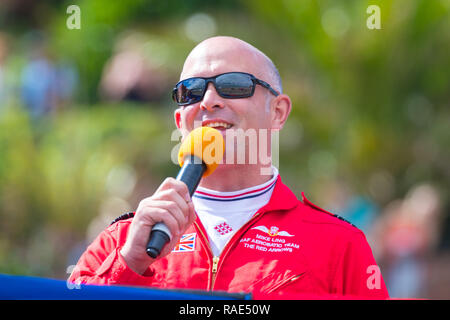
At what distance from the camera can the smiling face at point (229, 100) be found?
12.4 ft

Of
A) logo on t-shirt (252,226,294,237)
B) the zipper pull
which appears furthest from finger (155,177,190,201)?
logo on t-shirt (252,226,294,237)

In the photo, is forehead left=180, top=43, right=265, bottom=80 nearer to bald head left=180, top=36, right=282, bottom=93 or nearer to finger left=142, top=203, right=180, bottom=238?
bald head left=180, top=36, right=282, bottom=93

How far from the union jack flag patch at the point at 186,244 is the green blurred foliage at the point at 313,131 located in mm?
7087

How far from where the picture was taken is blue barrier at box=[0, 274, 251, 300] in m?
2.70

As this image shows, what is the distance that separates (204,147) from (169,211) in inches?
18.7

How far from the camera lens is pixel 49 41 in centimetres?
1477

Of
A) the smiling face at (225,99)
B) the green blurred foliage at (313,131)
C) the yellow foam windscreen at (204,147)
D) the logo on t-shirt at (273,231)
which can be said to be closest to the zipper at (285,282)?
the logo on t-shirt at (273,231)

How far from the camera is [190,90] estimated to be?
12.6ft

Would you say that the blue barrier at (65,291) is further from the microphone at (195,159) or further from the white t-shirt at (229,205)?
the white t-shirt at (229,205)

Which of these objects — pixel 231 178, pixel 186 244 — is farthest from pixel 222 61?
pixel 186 244
